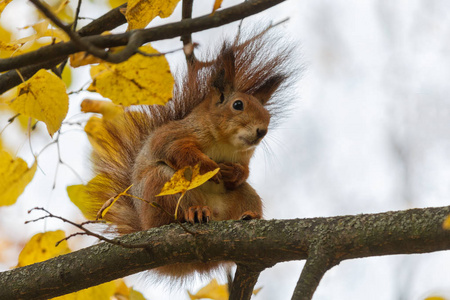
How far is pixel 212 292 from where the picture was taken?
8.93ft

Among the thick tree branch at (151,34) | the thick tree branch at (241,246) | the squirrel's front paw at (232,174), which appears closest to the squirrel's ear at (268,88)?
the squirrel's front paw at (232,174)

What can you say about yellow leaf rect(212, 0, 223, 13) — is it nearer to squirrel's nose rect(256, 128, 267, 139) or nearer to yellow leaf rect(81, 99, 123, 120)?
yellow leaf rect(81, 99, 123, 120)

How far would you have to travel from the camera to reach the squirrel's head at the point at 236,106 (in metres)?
3.06

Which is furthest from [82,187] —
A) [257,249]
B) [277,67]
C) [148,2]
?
[277,67]

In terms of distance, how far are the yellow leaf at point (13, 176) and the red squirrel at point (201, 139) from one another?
72 centimetres

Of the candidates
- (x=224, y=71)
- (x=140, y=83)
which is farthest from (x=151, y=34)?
(x=224, y=71)

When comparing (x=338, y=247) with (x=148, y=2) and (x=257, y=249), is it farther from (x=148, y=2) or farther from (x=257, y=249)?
(x=148, y=2)

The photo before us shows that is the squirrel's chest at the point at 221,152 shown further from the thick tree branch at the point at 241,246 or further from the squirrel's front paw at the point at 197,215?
the thick tree branch at the point at 241,246

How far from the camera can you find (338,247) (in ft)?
5.97

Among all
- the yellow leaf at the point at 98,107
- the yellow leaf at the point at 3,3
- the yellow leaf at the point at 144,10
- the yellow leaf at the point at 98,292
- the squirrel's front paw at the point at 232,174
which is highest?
the squirrel's front paw at the point at 232,174

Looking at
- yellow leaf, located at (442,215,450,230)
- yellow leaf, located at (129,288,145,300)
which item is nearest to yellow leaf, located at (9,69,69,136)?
yellow leaf, located at (129,288,145,300)

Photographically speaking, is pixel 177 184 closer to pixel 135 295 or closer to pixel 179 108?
pixel 135 295

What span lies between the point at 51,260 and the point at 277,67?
5.89 ft

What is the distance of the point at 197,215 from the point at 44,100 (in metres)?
0.91
